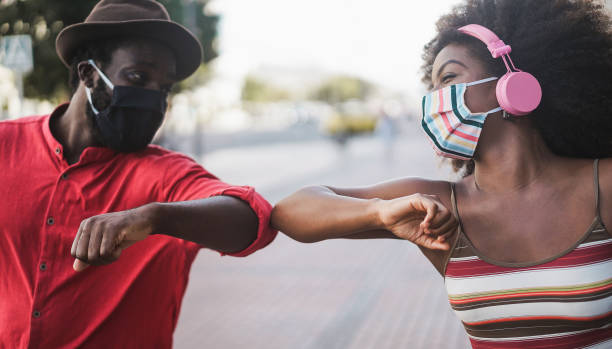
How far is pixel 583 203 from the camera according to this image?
1930mm

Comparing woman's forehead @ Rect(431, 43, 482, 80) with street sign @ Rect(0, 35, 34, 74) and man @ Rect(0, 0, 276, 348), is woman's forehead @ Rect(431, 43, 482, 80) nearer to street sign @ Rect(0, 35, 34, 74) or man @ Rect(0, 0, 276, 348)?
man @ Rect(0, 0, 276, 348)

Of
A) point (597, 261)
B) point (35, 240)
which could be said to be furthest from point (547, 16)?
point (35, 240)

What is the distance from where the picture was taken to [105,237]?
156 centimetres

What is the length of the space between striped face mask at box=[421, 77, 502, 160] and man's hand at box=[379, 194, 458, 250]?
A: 346mm

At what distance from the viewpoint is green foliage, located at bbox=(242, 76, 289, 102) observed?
2562 inches

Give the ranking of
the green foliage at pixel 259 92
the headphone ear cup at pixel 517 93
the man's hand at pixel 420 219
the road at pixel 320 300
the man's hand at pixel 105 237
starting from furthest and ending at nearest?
the green foliage at pixel 259 92 < the road at pixel 320 300 < the headphone ear cup at pixel 517 93 < the man's hand at pixel 420 219 < the man's hand at pixel 105 237

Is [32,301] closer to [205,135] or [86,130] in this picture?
[86,130]

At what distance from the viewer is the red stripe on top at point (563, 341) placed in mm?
1884

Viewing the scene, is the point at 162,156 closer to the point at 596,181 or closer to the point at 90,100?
the point at 90,100

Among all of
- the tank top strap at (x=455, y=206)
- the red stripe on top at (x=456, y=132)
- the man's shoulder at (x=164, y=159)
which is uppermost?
the red stripe on top at (x=456, y=132)

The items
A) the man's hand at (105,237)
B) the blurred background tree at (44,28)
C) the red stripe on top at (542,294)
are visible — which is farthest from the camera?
the blurred background tree at (44,28)

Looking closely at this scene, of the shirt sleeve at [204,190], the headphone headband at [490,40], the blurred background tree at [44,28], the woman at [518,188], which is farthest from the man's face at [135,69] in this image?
the blurred background tree at [44,28]

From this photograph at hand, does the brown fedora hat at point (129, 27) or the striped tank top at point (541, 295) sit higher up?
the brown fedora hat at point (129, 27)

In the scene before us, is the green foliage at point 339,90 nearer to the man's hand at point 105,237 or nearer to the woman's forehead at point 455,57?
the woman's forehead at point 455,57
